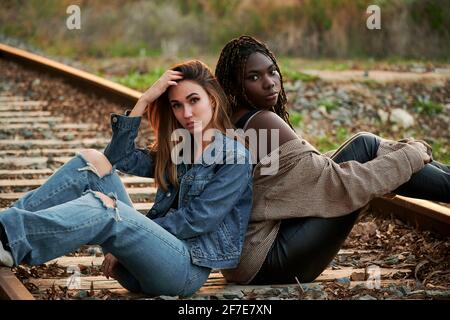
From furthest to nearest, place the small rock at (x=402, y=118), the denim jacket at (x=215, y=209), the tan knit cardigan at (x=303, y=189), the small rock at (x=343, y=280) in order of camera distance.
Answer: the small rock at (x=402, y=118), the small rock at (x=343, y=280), the tan knit cardigan at (x=303, y=189), the denim jacket at (x=215, y=209)

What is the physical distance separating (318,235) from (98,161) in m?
0.94

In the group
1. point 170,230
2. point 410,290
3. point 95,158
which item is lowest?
point 410,290

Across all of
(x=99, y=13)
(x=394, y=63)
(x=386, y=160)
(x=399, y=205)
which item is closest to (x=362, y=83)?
(x=394, y=63)

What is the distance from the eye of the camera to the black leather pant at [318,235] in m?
3.77

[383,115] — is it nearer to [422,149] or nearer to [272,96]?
[422,149]

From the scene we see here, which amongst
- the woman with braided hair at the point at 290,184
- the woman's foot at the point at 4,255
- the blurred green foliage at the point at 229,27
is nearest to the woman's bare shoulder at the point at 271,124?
the woman with braided hair at the point at 290,184

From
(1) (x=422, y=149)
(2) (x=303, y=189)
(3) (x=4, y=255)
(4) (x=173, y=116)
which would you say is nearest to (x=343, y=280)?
(2) (x=303, y=189)

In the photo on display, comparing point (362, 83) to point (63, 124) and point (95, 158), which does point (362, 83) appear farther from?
point (95, 158)

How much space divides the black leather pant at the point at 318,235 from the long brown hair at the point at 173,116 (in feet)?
1.62

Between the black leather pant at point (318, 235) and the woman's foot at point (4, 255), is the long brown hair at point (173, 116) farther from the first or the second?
the woman's foot at point (4, 255)

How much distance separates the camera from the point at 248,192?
147 inches

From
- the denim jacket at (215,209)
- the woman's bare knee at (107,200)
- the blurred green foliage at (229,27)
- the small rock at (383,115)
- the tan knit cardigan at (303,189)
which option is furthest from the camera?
the blurred green foliage at (229,27)

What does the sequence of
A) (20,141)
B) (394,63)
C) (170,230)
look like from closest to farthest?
1. (170,230)
2. (20,141)
3. (394,63)

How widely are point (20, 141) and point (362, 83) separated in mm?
3987
